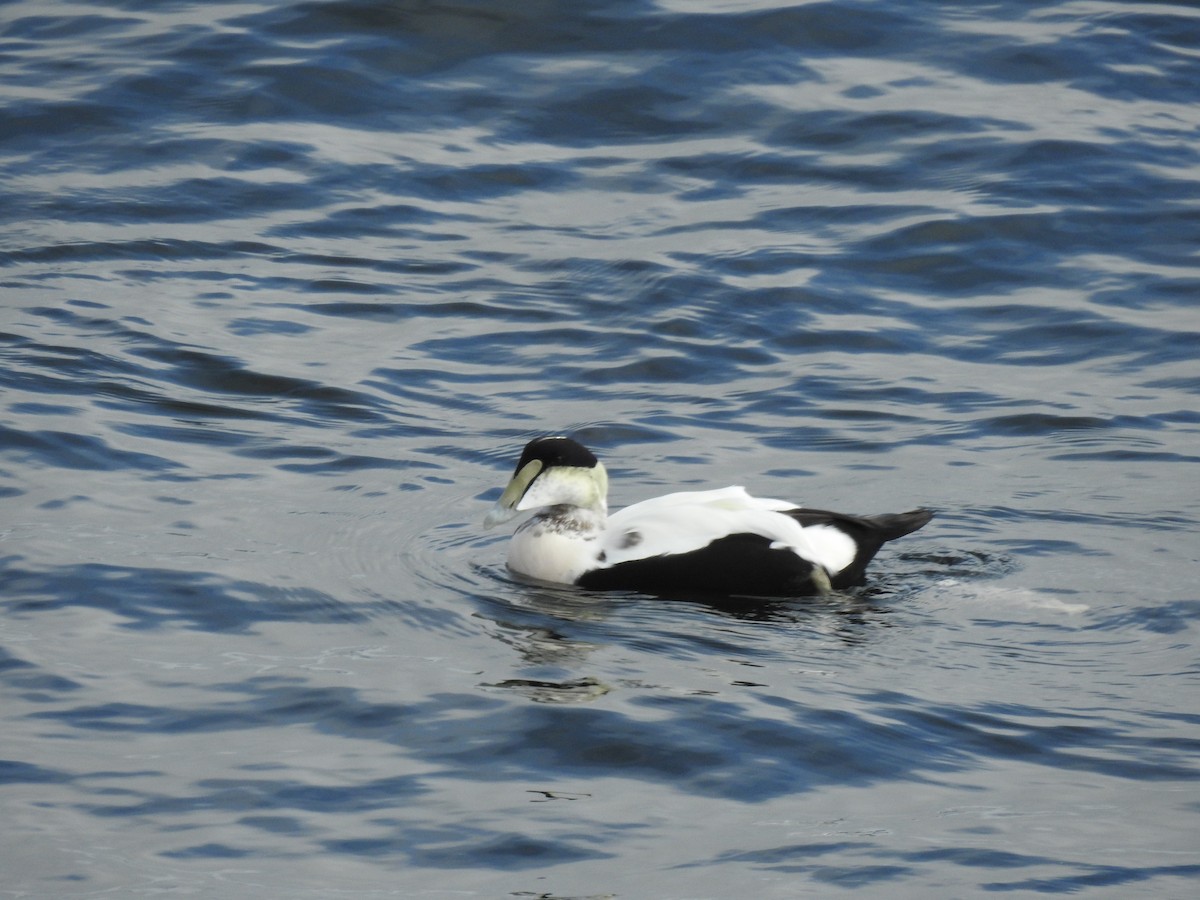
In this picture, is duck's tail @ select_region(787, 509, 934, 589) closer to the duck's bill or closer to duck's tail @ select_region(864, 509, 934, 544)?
duck's tail @ select_region(864, 509, 934, 544)

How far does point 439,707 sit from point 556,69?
888 cm

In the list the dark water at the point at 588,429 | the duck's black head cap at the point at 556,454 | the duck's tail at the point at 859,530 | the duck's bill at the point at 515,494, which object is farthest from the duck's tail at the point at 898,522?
the duck's bill at the point at 515,494

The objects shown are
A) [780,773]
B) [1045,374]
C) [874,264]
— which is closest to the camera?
[780,773]

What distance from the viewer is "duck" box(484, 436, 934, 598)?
6598 millimetres

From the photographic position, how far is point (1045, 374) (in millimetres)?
9250

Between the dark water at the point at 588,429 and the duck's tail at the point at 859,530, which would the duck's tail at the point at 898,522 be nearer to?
the duck's tail at the point at 859,530

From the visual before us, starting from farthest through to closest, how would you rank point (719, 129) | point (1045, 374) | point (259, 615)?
point (719, 129) → point (1045, 374) → point (259, 615)

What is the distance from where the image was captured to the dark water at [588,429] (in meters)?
4.64

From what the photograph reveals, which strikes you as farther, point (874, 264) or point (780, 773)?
point (874, 264)

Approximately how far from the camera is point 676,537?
261 inches

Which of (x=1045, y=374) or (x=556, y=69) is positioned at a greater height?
(x=556, y=69)

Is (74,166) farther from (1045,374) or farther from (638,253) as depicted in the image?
(1045,374)

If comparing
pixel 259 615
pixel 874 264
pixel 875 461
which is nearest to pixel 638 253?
pixel 874 264

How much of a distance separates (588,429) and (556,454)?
1485 mm
